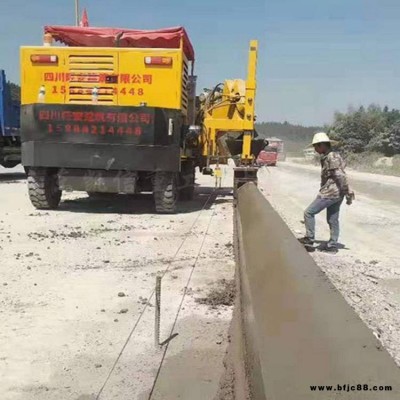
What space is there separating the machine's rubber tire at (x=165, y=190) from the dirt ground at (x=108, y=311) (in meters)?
1.19

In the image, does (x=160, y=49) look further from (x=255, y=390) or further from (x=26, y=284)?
(x=255, y=390)

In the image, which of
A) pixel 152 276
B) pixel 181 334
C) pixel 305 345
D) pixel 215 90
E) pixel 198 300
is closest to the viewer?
pixel 305 345

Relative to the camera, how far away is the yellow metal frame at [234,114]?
11156mm

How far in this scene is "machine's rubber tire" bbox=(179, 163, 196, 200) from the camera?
11737 millimetres

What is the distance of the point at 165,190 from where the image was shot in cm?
1018

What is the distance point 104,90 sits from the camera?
9727 mm

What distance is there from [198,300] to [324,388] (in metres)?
3.30

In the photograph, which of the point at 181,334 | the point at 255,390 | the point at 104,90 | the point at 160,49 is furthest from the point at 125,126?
the point at 255,390

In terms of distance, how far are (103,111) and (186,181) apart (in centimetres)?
309

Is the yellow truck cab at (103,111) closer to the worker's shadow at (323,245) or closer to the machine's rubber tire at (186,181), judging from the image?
the machine's rubber tire at (186,181)

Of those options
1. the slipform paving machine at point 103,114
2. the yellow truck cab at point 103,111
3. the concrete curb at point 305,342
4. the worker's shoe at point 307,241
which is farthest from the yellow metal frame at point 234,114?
the concrete curb at point 305,342

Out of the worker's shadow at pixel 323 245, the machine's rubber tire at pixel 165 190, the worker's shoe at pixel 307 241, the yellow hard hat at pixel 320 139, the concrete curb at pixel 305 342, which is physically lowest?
the worker's shadow at pixel 323 245

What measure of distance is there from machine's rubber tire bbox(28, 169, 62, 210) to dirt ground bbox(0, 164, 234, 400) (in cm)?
127

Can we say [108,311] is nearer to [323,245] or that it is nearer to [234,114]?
[323,245]
